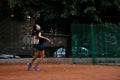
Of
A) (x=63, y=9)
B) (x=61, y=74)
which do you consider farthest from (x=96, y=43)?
(x=61, y=74)

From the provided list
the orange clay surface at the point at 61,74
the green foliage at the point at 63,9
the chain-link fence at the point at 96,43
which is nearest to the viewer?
the orange clay surface at the point at 61,74

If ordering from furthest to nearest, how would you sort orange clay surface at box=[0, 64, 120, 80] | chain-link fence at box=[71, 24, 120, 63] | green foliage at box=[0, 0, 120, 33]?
1. green foliage at box=[0, 0, 120, 33]
2. chain-link fence at box=[71, 24, 120, 63]
3. orange clay surface at box=[0, 64, 120, 80]

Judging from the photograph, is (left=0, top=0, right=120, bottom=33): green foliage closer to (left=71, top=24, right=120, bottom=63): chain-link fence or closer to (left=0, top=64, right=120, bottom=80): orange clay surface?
(left=71, top=24, right=120, bottom=63): chain-link fence

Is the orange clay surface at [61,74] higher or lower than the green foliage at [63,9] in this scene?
lower

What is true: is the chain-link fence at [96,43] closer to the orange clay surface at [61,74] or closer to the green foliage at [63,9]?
the green foliage at [63,9]

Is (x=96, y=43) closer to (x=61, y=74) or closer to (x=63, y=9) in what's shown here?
(x=63, y=9)

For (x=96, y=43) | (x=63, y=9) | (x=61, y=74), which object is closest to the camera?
(x=61, y=74)

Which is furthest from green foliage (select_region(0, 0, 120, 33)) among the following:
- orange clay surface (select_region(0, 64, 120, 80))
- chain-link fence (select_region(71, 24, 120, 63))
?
orange clay surface (select_region(0, 64, 120, 80))

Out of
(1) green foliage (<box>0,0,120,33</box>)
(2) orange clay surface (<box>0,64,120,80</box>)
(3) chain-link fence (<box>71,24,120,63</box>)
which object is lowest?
(2) orange clay surface (<box>0,64,120,80</box>)

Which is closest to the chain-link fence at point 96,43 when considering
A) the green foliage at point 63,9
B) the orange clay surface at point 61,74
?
the green foliage at point 63,9

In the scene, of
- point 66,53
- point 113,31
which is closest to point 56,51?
point 66,53

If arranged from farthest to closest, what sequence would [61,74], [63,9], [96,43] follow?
[63,9] → [96,43] → [61,74]

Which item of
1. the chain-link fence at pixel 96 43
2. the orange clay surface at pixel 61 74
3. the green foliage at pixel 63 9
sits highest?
the green foliage at pixel 63 9

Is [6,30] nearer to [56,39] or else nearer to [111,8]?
[56,39]
